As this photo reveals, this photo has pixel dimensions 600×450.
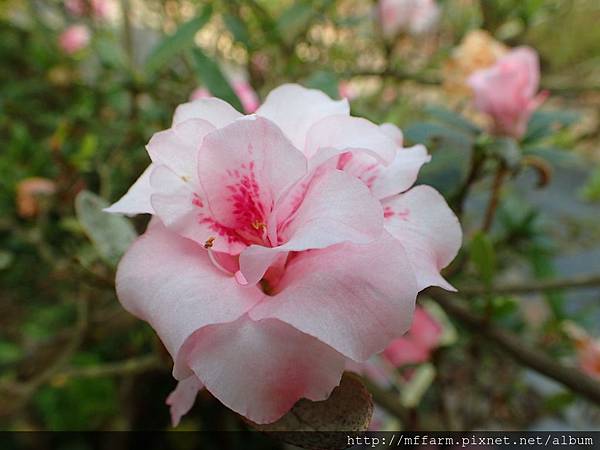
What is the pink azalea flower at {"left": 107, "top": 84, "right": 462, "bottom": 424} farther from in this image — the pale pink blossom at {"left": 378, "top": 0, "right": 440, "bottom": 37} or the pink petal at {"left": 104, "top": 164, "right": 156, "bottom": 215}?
the pale pink blossom at {"left": 378, "top": 0, "right": 440, "bottom": 37}

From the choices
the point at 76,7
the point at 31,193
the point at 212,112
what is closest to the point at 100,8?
the point at 76,7

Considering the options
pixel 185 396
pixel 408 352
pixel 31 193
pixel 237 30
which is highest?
pixel 237 30

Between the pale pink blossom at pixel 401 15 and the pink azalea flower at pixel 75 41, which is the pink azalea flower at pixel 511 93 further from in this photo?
the pink azalea flower at pixel 75 41

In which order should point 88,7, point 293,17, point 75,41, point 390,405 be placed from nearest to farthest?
1. point 390,405
2. point 293,17
3. point 75,41
4. point 88,7

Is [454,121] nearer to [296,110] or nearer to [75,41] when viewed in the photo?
[296,110]

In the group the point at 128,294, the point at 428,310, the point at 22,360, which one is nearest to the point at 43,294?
the point at 22,360
